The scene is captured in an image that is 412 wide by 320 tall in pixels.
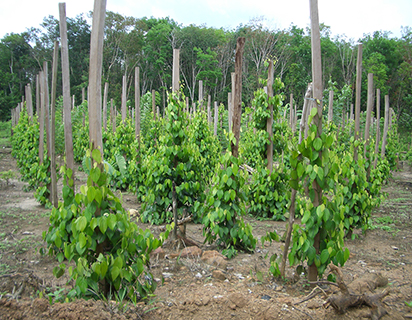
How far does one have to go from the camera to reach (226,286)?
306cm

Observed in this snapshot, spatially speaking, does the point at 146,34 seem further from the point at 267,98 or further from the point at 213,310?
the point at 213,310

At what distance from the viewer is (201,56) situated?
32.3 m

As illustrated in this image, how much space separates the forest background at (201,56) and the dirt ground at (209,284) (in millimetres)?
27165

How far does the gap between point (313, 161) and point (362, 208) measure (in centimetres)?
256

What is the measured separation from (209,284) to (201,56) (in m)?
31.4

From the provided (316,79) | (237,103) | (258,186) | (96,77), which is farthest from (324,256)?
(258,186)

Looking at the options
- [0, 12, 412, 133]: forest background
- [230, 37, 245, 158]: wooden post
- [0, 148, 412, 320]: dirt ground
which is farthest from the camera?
[0, 12, 412, 133]: forest background

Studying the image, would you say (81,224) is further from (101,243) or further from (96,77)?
(96,77)

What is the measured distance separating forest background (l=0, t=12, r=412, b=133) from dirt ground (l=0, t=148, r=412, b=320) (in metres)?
27.2

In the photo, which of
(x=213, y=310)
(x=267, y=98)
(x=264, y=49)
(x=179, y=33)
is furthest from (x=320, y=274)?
(x=179, y=33)

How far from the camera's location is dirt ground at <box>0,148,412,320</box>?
2.18m

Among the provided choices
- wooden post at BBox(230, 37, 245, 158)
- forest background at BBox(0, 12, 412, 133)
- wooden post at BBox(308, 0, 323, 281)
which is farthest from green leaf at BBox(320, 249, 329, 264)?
forest background at BBox(0, 12, 412, 133)

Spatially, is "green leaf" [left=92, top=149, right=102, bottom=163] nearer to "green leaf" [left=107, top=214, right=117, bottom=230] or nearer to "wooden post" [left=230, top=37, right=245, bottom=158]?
"green leaf" [left=107, top=214, right=117, bottom=230]

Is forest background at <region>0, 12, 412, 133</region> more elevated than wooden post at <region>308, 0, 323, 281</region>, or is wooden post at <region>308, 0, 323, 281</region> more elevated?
forest background at <region>0, 12, 412, 133</region>
